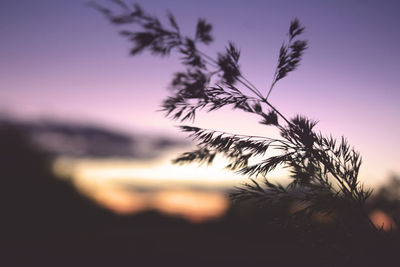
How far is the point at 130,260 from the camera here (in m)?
21.8

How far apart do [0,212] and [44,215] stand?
468 centimetres

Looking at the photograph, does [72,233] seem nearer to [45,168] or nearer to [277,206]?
[45,168]

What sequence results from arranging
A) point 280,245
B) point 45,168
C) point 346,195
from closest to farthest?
point 346,195 < point 280,245 < point 45,168

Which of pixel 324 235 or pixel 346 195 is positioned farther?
pixel 324 235

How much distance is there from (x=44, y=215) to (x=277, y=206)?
36916 mm

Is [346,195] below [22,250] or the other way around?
the other way around

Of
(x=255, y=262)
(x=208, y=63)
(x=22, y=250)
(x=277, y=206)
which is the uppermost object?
(x=208, y=63)

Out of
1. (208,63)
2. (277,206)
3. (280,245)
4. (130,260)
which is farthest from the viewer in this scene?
(280,245)

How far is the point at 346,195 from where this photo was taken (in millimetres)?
2053

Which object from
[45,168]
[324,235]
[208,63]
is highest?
[45,168]

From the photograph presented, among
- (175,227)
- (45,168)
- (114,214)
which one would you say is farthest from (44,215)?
(175,227)

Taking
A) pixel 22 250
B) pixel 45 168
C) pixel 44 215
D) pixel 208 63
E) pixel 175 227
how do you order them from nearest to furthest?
1. pixel 208 63
2. pixel 22 250
3. pixel 44 215
4. pixel 45 168
5. pixel 175 227

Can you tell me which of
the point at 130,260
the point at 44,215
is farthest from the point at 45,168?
the point at 130,260

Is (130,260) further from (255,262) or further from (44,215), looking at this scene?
(44,215)
